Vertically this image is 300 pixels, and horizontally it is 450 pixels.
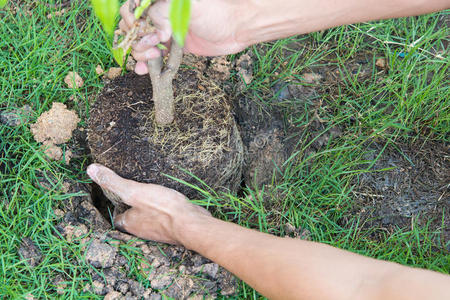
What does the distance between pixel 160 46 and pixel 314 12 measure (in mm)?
560

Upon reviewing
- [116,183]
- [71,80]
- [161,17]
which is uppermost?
[161,17]

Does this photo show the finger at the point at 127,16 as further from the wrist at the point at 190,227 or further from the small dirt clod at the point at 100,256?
the small dirt clod at the point at 100,256

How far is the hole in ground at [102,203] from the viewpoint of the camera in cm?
179

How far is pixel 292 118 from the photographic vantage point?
193 cm

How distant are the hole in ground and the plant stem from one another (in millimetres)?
454

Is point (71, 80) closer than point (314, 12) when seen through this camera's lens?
No

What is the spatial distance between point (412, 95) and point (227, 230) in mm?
1027

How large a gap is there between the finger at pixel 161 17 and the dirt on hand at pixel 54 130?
0.70 m

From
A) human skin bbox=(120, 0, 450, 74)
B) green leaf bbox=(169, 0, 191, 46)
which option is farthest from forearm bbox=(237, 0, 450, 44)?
green leaf bbox=(169, 0, 191, 46)

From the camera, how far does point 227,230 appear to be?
4.69 ft

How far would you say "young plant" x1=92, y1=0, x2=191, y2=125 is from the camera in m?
0.76

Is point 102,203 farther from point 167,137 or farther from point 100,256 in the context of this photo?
point 167,137

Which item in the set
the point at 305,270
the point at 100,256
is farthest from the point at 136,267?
the point at 305,270

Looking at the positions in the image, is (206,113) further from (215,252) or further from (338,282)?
(338,282)
